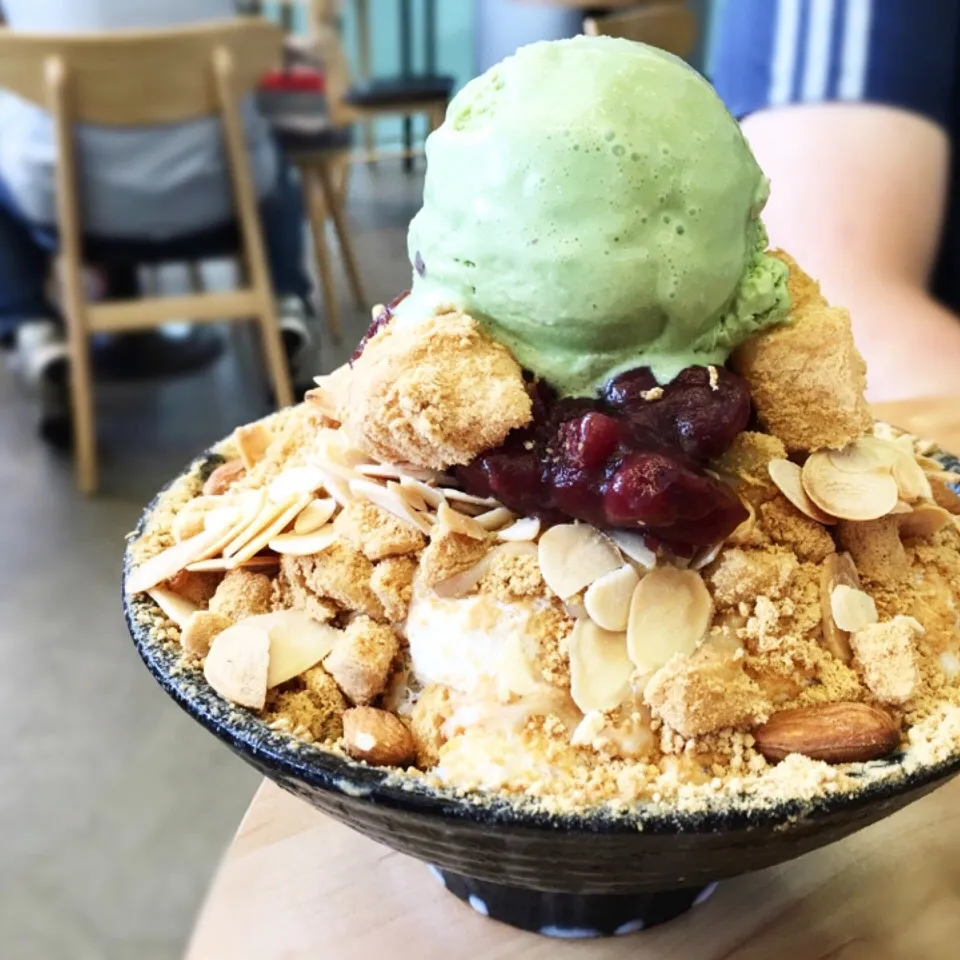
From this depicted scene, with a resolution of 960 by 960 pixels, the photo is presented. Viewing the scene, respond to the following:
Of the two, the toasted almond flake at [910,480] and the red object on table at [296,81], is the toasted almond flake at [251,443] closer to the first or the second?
the toasted almond flake at [910,480]

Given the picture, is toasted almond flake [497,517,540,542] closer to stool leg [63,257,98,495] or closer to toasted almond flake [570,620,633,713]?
toasted almond flake [570,620,633,713]

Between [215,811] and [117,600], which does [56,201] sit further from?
[215,811]

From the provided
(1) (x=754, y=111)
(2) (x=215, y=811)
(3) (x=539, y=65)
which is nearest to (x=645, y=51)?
(3) (x=539, y=65)

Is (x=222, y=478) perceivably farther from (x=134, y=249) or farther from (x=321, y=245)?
(x=321, y=245)

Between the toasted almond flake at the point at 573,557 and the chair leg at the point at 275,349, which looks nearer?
the toasted almond flake at the point at 573,557

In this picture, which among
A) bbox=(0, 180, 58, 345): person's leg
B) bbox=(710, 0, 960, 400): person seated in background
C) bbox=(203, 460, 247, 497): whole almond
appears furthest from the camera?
bbox=(0, 180, 58, 345): person's leg

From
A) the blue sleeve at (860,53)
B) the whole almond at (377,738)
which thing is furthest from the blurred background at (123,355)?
the whole almond at (377,738)

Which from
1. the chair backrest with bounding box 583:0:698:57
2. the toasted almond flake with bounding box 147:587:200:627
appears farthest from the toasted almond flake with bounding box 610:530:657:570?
the chair backrest with bounding box 583:0:698:57

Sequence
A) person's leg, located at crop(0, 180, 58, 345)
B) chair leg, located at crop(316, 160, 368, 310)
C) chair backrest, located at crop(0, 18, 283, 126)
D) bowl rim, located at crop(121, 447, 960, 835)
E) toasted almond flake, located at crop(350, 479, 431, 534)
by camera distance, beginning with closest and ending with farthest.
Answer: bowl rim, located at crop(121, 447, 960, 835) < toasted almond flake, located at crop(350, 479, 431, 534) < chair backrest, located at crop(0, 18, 283, 126) < person's leg, located at crop(0, 180, 58, 345) < chair leg, located at crop(316, 160, 368, 310)
